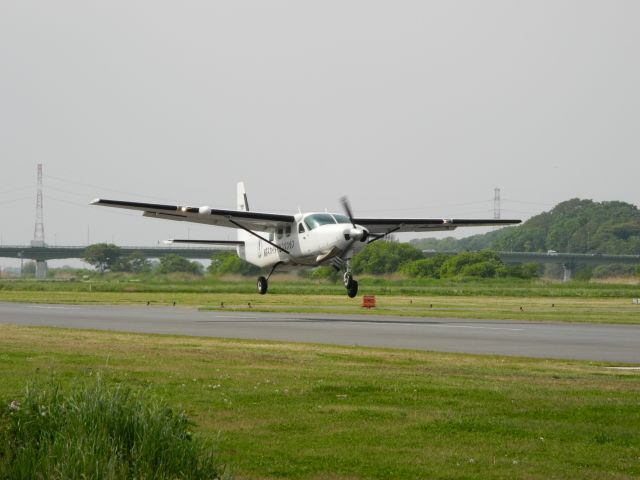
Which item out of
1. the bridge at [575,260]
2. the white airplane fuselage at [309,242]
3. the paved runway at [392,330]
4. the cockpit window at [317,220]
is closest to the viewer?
the paved runway at [392,330]

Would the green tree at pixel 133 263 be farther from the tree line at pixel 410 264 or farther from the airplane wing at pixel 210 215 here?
the airplane wing at pixel 210 215

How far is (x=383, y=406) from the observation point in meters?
13.3

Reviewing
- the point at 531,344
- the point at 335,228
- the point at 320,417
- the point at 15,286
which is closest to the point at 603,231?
the point at 15,286

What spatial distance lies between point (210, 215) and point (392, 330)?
692 inches

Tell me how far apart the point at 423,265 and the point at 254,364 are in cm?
8745

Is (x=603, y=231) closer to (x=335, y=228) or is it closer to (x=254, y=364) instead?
(x=335, y=228)

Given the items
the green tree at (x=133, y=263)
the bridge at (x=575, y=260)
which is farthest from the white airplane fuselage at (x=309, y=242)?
the bridge at (x=575, y=260)

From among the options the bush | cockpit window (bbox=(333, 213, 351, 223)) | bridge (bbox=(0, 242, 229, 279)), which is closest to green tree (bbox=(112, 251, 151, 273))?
bridge (bbox=(0, 242, 229, 279))

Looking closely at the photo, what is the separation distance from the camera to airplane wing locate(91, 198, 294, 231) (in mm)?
44062

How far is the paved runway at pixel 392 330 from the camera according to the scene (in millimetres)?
24309

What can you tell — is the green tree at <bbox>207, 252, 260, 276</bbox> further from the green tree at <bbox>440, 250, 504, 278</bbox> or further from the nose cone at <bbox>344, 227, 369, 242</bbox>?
the nose cone at <bbox>344, 227, 369, 242</bbox>

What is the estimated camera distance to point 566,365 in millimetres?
19781

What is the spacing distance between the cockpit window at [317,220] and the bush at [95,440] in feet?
115

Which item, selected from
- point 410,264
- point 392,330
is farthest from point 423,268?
point 392,330
